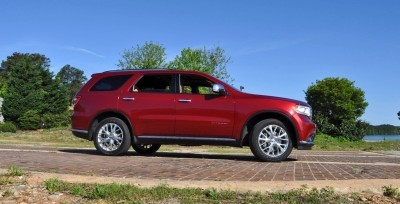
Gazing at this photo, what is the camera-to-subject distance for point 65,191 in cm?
487

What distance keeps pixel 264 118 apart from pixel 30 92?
47.2 meters

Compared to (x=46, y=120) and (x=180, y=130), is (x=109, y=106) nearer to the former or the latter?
(x=180, y=130)

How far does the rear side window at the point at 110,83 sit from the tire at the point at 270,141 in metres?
3.01

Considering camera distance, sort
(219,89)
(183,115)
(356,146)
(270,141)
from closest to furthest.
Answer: (270,141) → (219,89) → (183,115) → (356,146)

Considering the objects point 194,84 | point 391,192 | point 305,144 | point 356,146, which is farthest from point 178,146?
point 391,192

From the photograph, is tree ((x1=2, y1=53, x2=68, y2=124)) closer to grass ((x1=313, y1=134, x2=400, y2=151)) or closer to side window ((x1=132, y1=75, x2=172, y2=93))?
grass ((x1=313, y1=134, x2=400, y2=151))

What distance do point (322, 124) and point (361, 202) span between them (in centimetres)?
3211

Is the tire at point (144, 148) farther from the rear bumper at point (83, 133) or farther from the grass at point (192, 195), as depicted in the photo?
the grass at point (192, 195)

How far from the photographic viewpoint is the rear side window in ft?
31.0

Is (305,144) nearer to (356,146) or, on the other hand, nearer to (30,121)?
(356,146)

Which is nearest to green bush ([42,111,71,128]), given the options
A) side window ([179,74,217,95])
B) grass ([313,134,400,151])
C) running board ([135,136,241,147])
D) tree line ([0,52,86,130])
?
tree line ([0,52,86,130])

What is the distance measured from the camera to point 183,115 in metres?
8.72

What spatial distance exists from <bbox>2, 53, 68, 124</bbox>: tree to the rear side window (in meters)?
41.1

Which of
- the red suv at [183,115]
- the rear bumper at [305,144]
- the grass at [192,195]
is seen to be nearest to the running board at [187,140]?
the red suv at [183,115]
